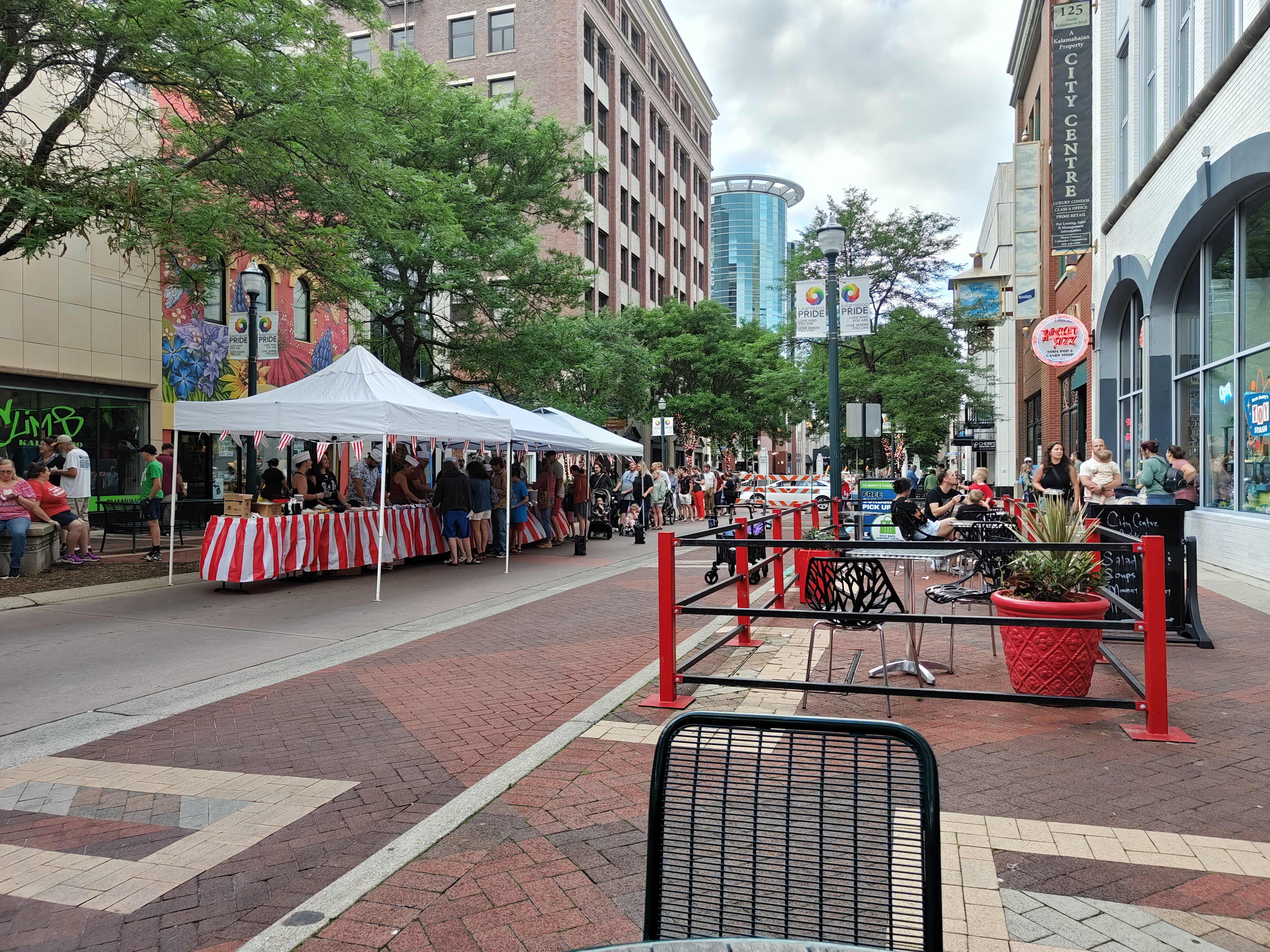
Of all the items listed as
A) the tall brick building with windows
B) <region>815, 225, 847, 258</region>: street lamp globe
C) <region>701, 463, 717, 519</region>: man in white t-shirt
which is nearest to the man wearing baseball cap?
<region>815, 225, 847, 258</region>: street lamp globe

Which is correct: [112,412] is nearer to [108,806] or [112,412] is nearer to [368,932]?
[108,806]

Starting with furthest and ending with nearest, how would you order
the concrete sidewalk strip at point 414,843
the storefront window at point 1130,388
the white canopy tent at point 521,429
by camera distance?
the storefront window at point 1130,388 → the white canopy tent at point 521,429 → the concrete sidewalk strip at point 414,843

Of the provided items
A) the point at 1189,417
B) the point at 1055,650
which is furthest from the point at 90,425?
the point at 1189,417

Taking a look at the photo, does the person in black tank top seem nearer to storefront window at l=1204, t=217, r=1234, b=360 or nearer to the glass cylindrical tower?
storefront window at l=1204, t=217, r=1234, b=360

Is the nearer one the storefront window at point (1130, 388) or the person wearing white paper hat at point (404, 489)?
the person wearing white paper hat at point (404, 489)

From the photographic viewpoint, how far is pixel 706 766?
1.99 meters

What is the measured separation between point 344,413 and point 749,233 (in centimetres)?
14145

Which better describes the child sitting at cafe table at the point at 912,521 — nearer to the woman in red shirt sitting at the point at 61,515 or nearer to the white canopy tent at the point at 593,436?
the white canopy tent at the point at 593,436

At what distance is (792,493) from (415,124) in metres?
11.7

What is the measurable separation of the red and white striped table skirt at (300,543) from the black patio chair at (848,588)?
6756 millimetres

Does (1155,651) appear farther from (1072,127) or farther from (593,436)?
(1072,127)

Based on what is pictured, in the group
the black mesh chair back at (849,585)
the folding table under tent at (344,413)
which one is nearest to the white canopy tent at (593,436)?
the folding table under tent at (344,413)

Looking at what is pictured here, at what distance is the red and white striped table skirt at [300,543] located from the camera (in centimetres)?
1138

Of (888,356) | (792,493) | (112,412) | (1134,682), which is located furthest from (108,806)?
(888,356)
